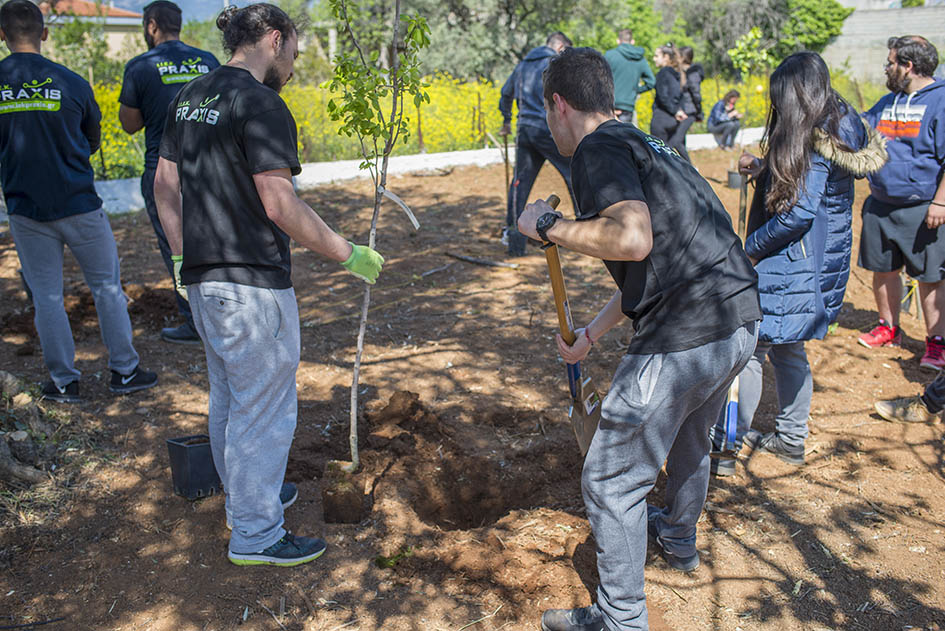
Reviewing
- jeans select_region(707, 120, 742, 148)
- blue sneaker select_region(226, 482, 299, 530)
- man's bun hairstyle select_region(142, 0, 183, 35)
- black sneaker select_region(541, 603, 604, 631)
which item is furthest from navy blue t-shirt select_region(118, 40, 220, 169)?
jeans select_region(707, 120, 742, 148)

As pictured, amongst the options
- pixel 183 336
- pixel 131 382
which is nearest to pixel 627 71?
pixel 183 336

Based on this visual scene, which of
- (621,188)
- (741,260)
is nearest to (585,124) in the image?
(621,188)

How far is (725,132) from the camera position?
12070 millimetres

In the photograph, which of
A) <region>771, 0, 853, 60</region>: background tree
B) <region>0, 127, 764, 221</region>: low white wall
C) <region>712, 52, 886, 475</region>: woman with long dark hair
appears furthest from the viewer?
<region>771, 0, 853, 60</region>: background tree

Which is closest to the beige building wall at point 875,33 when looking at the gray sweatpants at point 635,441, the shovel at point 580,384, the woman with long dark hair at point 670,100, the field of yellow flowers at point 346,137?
the field of yellow flowers at point 346,137

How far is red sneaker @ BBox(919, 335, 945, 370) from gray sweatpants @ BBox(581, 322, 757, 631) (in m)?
2.85

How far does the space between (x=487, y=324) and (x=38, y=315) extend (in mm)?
2696

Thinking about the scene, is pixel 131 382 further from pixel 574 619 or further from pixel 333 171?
pixel 333 171

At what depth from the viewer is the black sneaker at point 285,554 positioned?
8.88 ft

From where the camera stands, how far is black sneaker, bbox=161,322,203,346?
485 centimetres

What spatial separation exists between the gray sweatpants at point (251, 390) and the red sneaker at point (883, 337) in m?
3.88

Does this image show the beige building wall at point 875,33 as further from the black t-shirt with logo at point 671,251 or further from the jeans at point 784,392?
the black t-shirt with logo at point 671,251

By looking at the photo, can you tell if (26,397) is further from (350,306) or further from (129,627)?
(350,306)

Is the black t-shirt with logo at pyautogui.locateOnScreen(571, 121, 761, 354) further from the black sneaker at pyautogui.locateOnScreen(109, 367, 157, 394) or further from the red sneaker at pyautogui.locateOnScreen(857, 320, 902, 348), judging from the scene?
the red sneaker at pyautogui.locateOnScreen(857, 320, 902, 348)
